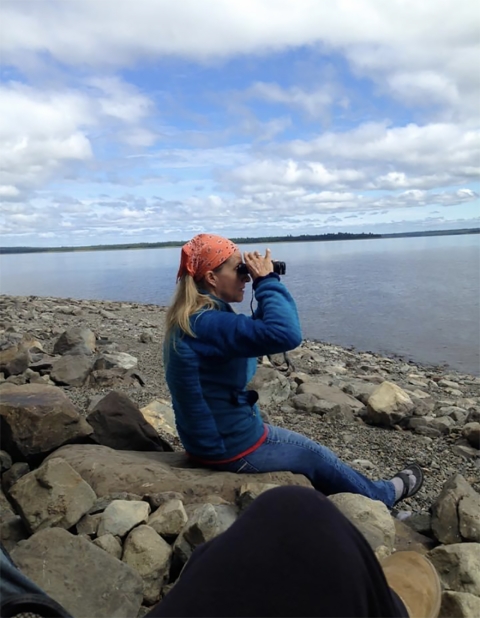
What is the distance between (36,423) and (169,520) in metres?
1.30

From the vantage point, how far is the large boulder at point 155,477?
356 centimetres

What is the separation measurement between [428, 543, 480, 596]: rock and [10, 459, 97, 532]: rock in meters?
1.83

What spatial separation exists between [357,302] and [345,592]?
85.6ft

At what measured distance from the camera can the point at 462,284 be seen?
34.6 metres

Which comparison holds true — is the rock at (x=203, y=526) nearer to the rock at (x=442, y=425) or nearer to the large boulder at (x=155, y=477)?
the large boulder at (x=155, y=477)

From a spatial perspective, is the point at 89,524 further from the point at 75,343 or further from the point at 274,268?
the point at 75,343

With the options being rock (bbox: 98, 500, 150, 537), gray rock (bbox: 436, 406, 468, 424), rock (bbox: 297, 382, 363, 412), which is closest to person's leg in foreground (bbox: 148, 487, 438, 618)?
rock (bbox: 98, 500, 150, 537)

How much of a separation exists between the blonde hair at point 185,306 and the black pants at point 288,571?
74.3 inches

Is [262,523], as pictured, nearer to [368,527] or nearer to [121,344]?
[368,527]

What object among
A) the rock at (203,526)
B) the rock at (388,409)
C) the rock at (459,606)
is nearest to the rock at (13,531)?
the rock at (203,526)

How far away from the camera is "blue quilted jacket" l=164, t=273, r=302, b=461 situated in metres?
3.40

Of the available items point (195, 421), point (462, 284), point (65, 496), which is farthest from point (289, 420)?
point (462, 284)

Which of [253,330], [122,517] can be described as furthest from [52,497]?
[253,330]

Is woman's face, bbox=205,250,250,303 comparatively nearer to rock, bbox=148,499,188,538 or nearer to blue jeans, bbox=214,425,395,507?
blue jeans, bbox=214,425,395,507
